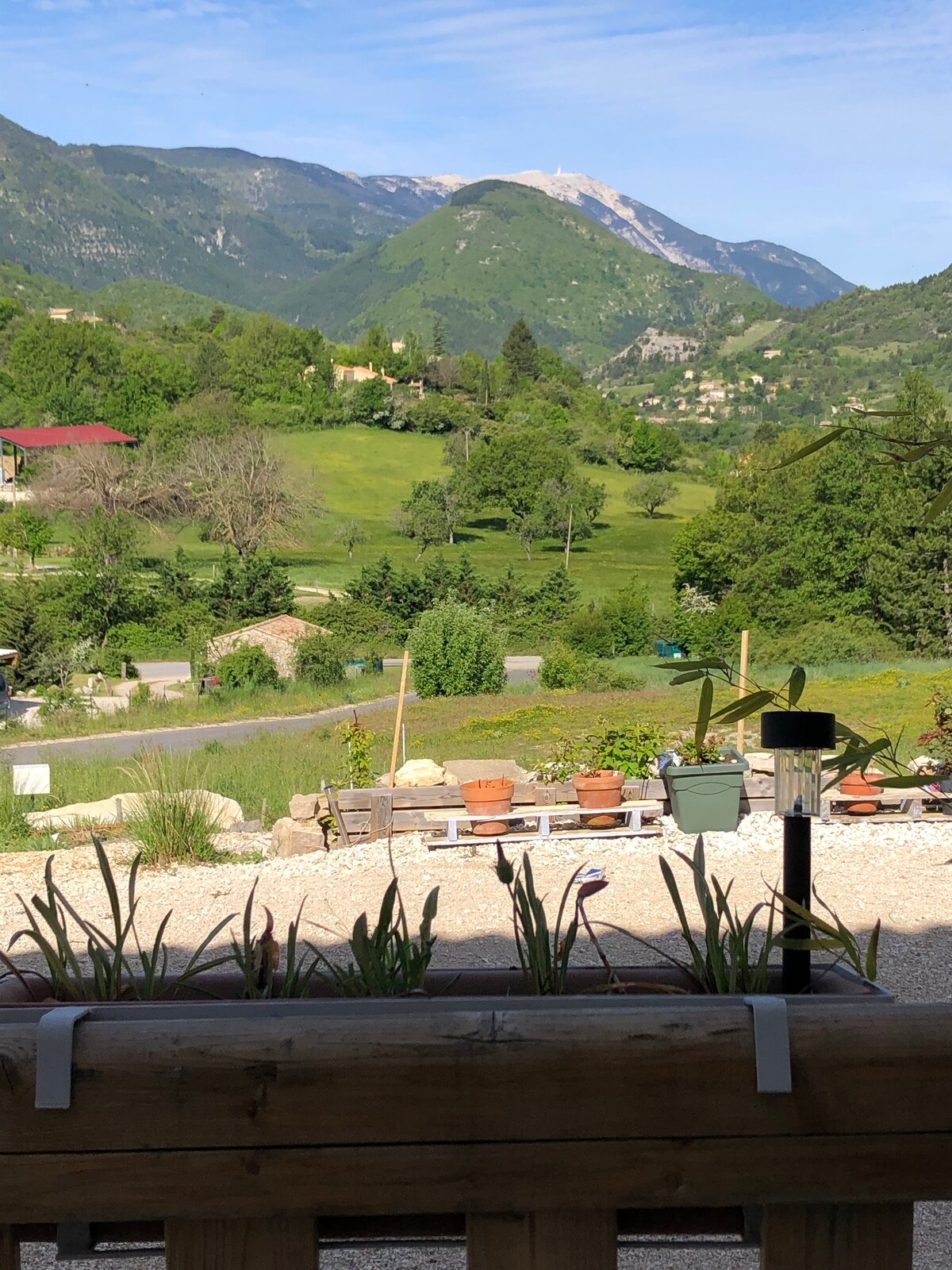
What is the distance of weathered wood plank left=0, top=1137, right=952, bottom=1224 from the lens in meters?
0.97

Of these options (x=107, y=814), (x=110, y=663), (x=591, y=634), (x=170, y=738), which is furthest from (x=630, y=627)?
(x=107, y=814)

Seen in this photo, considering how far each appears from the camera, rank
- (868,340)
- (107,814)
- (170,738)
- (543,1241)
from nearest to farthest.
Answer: (543,1241)
(107,814)
(170,738)
(868,340)

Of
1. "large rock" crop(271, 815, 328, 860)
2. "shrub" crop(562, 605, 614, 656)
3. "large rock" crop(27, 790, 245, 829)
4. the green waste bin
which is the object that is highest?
"large rock" crop(271, 815, 328, 860)

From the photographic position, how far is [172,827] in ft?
23.6

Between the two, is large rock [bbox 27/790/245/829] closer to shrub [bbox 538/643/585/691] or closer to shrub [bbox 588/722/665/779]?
shrub [bbox 588/722/665/779]

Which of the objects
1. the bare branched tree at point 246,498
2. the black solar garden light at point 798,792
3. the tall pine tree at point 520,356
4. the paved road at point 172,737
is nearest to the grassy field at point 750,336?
the tall pine tree at point 520,356

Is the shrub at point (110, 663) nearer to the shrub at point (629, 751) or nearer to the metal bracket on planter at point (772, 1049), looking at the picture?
the shrub at point (629, 751)

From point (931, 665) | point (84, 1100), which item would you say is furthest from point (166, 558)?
point (84, 1100)

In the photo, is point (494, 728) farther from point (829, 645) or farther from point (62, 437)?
point (62, 437)

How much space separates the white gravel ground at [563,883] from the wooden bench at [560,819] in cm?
12

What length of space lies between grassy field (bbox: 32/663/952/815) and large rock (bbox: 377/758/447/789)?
97 cm

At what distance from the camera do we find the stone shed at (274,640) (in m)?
30.3

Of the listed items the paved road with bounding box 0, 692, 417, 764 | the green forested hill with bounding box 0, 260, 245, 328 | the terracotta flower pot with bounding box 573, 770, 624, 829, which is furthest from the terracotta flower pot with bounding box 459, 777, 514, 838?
the green forested hill with bounding box 0, 260, 245, 328

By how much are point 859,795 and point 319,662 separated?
22.9m
